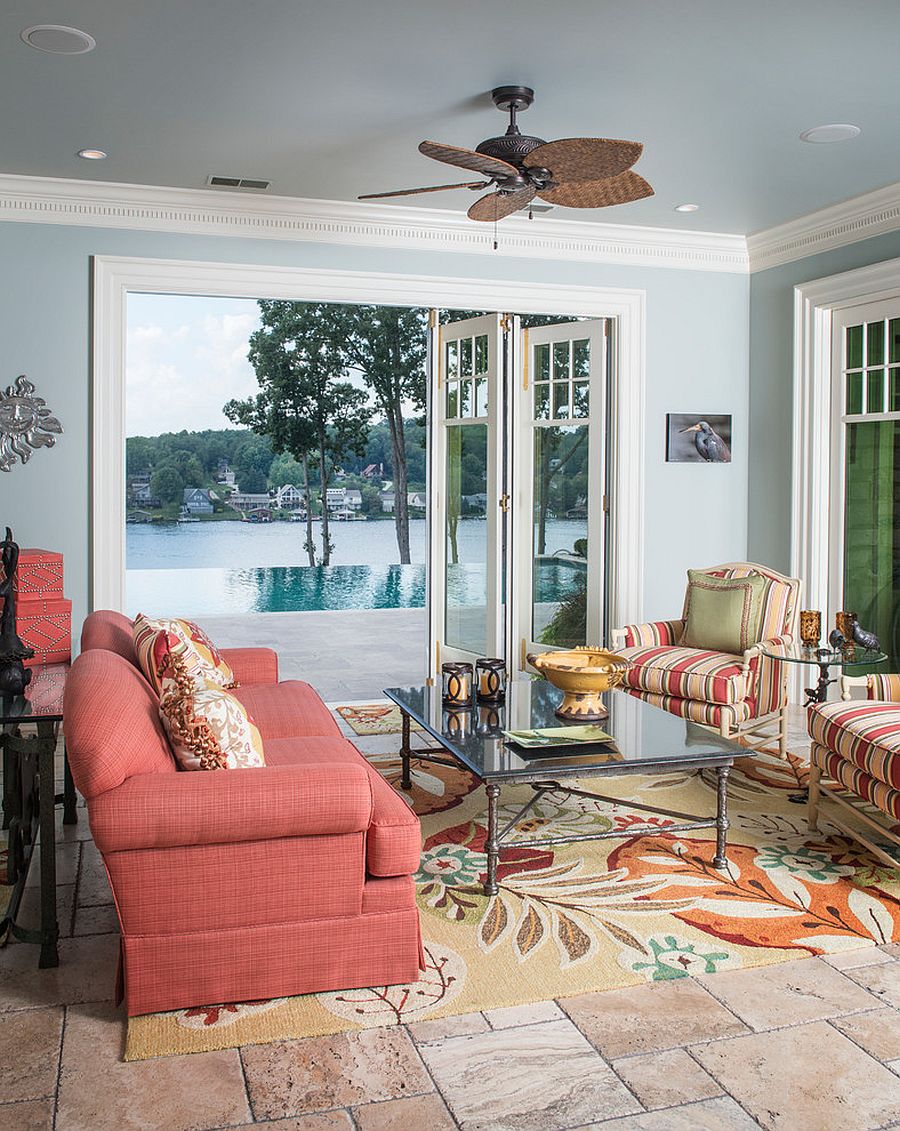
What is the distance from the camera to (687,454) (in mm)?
6348

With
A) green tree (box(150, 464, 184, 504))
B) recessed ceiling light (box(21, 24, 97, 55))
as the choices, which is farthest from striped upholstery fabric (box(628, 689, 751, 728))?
green tree (box(150, 464, 184, 504))

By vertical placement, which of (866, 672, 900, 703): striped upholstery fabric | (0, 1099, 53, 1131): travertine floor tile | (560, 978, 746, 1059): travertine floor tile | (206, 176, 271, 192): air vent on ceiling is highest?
(206, 176, 271, 192): air vent on ceiling

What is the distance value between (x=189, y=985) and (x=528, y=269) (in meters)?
4.57

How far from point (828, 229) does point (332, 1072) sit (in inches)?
200

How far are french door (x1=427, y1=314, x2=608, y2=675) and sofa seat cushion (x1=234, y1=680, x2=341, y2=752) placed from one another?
2.34m

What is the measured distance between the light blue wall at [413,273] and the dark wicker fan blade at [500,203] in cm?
173

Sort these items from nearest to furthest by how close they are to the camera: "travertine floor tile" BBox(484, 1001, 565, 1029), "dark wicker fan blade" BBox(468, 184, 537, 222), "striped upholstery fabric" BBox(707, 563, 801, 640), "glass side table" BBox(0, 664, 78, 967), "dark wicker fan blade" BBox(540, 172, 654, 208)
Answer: "travertine floor tile" BBox(484, 1001, 565, 1029) → "glass side table" BBox(0, 664, 78, 967) → "dark wicker fan blade" BBox(540, 172, 654, 208) → "dark wicker fan blade" BBox(468, 184, 537, 222) → "striped upholstery fabric" BBox(707, 563, 801, 640)

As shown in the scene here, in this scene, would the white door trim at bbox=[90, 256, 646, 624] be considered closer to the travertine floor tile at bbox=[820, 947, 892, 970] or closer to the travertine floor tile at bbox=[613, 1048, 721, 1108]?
the travertine floor tile at bbox=[820, 947, 892, 970]

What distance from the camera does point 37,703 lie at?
9.56ft

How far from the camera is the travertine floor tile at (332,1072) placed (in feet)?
6.96

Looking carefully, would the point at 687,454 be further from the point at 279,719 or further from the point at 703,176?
the point at 279,719

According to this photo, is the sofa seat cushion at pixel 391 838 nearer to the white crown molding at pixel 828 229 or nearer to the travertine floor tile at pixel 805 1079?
the travertine floor tile at pixel 805 1079

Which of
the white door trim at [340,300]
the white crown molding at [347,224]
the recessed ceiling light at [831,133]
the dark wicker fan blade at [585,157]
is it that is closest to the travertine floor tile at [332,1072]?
the dark wicker fan blade at [585,157]

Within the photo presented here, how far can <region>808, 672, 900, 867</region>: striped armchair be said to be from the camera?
3.26 metres
